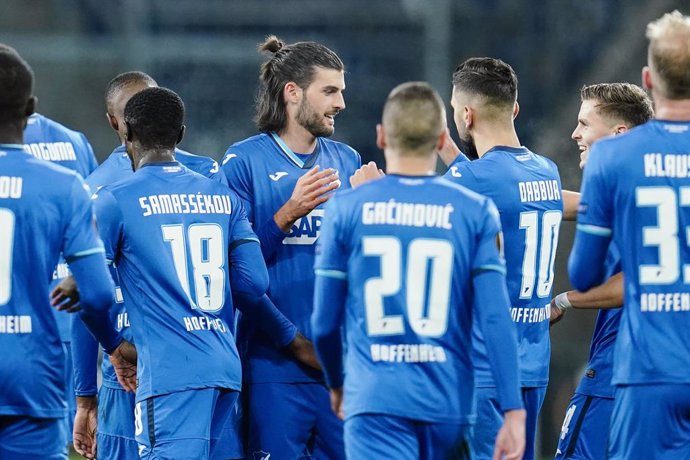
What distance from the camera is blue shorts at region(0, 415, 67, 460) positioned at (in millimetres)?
4660

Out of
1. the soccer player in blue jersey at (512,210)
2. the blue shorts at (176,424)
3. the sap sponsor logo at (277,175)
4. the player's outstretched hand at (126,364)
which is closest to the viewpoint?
the blue shorts at (176,424)

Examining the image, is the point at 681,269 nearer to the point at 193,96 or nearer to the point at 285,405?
the point at 285,405

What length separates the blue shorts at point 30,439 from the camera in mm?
4660

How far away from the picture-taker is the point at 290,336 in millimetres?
6195

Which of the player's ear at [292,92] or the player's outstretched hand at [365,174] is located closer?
the player's outstretched hand at [365,174]

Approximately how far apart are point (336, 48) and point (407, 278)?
10.2 metres

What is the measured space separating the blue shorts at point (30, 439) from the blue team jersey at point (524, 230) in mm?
2089

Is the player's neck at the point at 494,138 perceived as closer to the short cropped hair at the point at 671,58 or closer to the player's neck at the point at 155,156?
the short cropped hair at the point at 671,58

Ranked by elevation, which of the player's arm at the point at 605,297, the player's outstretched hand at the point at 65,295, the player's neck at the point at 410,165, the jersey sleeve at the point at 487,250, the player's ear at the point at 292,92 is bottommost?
the player's arm at the point at 605,297

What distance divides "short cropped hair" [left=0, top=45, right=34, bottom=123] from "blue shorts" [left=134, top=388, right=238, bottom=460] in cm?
144

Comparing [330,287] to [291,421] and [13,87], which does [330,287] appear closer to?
[13,87]


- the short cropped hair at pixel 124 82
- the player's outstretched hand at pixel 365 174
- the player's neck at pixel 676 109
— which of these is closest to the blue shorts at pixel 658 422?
the player's neck at pixel 676 109

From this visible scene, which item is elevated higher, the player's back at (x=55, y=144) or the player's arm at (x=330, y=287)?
the player's back at (x=55, y=144)

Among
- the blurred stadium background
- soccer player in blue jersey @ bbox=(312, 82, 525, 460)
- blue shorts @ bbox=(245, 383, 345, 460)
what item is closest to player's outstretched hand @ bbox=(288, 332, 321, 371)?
blue shorts @ bbox=(245, 383, 345, 460)
